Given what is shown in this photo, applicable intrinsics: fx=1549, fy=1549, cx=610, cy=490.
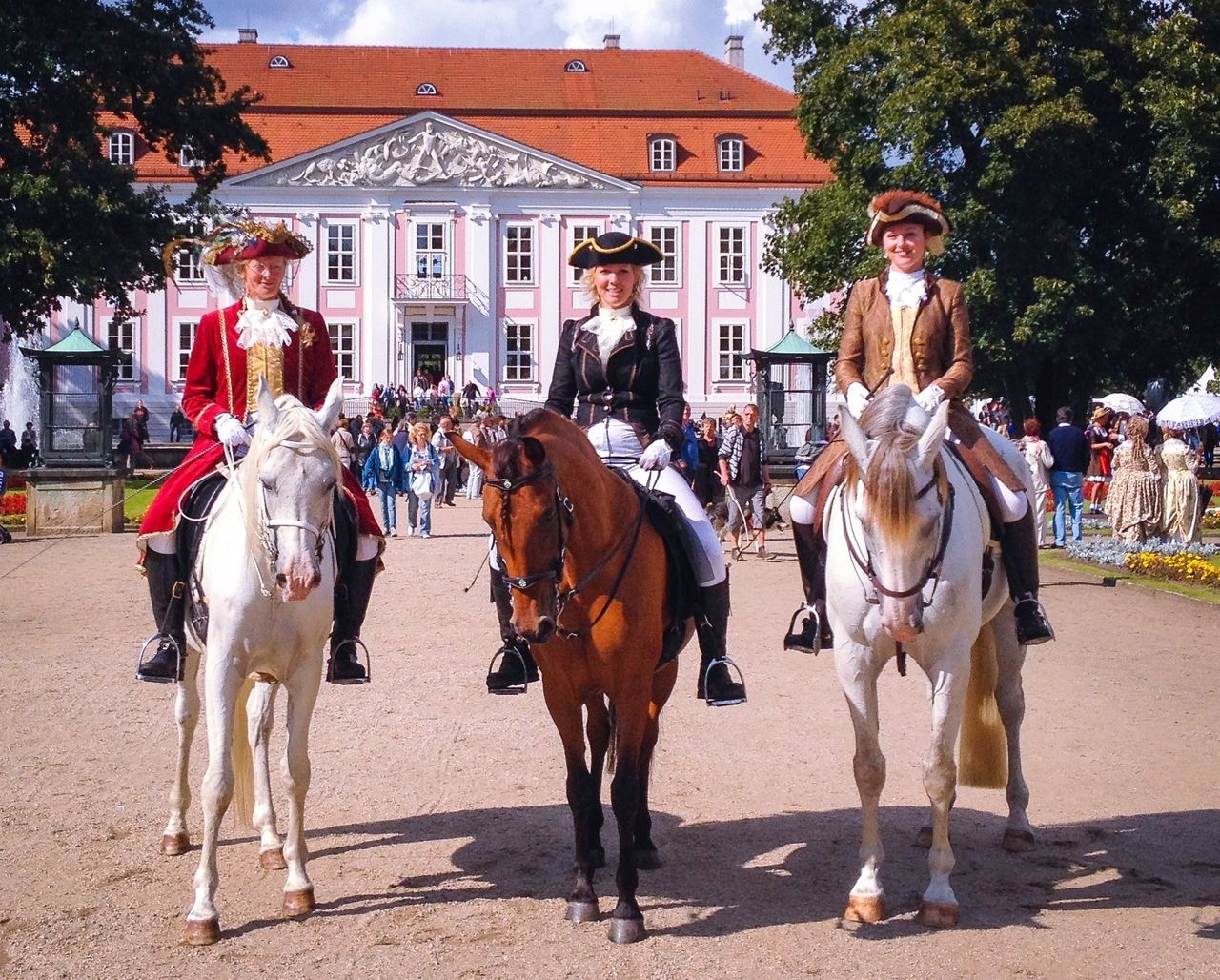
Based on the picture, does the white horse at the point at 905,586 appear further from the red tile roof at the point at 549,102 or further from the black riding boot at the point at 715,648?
the red tile roof at the point at 549,102

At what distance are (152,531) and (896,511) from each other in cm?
335

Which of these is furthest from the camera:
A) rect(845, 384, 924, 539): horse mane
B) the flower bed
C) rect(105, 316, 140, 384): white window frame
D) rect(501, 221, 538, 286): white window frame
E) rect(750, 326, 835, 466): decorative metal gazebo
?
rect(501, 221, 538, 286): white window frame

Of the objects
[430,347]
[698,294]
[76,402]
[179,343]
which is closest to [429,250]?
[430,347]

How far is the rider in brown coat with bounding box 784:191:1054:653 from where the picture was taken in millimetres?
7133

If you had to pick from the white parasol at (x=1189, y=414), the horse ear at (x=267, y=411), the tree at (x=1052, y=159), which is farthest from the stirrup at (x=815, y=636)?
the tree at (x=1052, y=159)

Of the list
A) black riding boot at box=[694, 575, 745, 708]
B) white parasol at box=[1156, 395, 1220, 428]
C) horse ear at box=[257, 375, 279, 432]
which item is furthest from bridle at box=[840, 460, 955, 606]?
white parasol at box=[1156, 395, 1220, 428]

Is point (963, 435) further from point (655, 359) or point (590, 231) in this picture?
point (590, 231)

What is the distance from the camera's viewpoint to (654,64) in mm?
74750

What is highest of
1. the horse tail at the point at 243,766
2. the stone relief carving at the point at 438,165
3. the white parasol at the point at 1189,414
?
the stone relief carving at the point at 438,165

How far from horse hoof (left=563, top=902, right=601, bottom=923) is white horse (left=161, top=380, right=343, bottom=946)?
3.54ft

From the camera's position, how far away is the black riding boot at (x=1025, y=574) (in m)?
7.30

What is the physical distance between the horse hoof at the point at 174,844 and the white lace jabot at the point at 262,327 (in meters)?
2.31

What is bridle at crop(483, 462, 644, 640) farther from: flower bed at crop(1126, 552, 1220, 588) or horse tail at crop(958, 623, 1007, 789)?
flower bed at crop(1126, 552, 1220, 588)

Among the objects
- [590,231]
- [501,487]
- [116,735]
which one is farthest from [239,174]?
[501,487]
